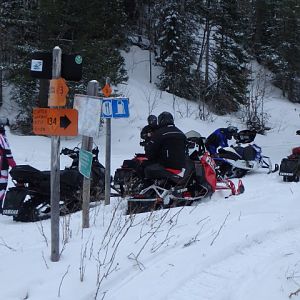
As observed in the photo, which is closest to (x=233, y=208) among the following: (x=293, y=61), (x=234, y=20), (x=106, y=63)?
(x=106, y=63)

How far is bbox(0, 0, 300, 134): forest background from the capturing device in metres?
22.4

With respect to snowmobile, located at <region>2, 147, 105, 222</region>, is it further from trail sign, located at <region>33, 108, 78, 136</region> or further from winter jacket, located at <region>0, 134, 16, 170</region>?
trail sign, located at <region>33, 108, 78, 136</region>

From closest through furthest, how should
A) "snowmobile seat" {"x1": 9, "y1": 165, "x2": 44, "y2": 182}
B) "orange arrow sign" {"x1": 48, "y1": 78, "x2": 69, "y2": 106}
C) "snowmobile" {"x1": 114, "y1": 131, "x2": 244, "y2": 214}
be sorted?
"orange arrow sign" {"x1": 48, "y1": 78, "x2": 69, "y2": 106}
"snowmobile seat" {"x1": 9, "y1": 165, "x2": 44, "y2": 182}
"snowmobile" {"x1": 114, "y1": 131, "x2": 244, "y2": 214}

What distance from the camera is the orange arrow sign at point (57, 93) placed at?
459 cm

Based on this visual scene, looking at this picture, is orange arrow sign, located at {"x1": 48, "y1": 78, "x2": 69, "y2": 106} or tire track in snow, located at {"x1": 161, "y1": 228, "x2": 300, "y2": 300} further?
orange arrow sign, located at {"x1": 48, "y1": 78, "x2": 69, "y2": 106}

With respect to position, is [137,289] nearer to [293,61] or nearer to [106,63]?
[106,63]

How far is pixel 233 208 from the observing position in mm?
7969

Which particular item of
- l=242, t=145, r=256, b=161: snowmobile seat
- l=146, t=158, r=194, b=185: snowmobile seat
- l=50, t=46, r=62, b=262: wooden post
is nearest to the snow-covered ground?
l=50, t=46, r=62, b=262: wooden post

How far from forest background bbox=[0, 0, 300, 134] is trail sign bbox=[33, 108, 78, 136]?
1.05 metres

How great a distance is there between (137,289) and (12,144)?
1444 centimetres

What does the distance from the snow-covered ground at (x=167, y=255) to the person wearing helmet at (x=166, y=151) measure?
81 centimetres

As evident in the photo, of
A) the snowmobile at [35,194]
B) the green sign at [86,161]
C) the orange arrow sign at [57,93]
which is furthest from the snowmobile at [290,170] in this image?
the orange arrow sign at [57,93]

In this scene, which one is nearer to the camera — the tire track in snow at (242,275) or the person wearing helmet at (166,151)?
the tire track in snow at (242,275)

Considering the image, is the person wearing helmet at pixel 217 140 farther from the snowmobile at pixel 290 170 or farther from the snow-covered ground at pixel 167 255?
the snow-covered ground at pixel 167 255
